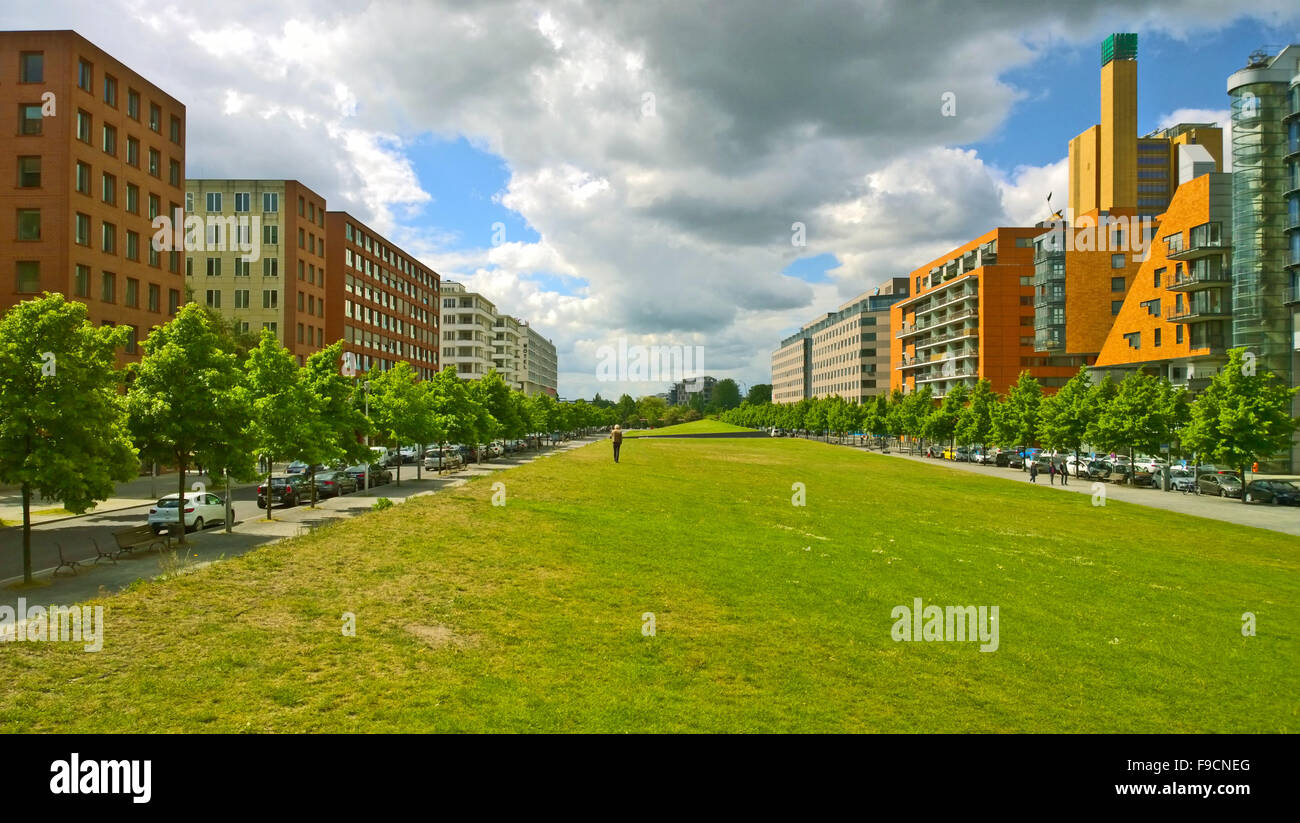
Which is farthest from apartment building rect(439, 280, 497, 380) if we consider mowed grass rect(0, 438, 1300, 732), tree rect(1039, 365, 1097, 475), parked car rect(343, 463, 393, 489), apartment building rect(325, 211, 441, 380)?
mowed grass rect(0, 438, 1300, 732)

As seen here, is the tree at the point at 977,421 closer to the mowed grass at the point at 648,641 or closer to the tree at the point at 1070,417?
the tree at the point at 1070,417

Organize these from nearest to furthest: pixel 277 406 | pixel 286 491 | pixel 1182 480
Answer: pixel 277 406 < pixel 286 491 < pixel 1182 480

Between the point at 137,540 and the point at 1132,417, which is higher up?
the point at 1132,417

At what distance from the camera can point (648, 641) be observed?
1125 centimetres

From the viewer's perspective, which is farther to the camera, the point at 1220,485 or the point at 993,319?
the point at 993,319

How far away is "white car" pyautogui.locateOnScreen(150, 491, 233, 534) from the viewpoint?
26844mm

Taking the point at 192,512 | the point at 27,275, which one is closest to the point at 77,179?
the point at 27,275

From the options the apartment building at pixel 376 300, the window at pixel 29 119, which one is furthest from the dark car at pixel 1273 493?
the window at pixel 29 119

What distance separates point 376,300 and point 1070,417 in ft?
283

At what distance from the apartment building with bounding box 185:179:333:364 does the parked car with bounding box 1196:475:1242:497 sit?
268ft

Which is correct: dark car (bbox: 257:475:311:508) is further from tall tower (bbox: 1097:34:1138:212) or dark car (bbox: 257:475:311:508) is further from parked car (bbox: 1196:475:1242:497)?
tall tower (bbox: 1097:34:1138:212)

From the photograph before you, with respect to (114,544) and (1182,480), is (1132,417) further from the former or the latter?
(114,544)

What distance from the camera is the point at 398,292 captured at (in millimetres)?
106688
